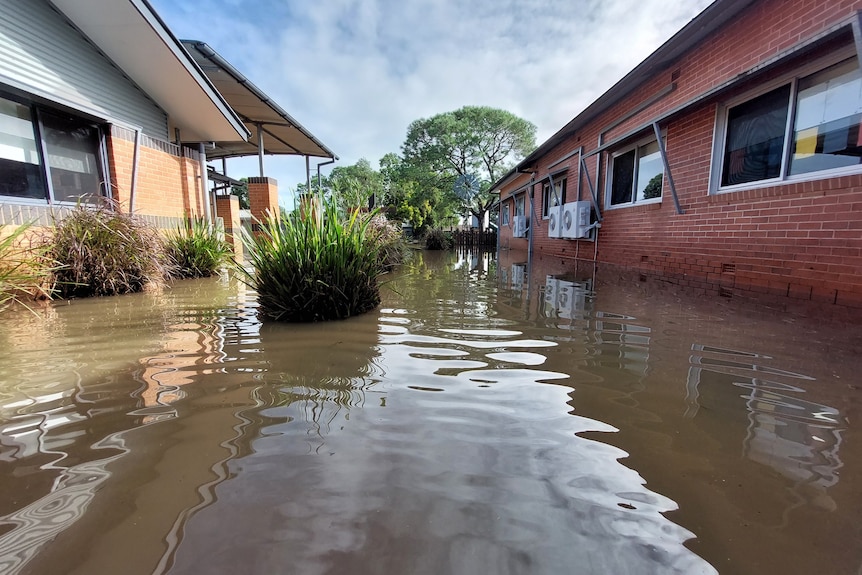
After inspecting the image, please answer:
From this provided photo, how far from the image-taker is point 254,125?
1138cm

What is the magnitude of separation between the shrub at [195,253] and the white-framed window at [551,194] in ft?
26.8

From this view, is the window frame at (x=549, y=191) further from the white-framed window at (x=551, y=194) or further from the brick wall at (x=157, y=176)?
the brick wall at (x=157, y=176)

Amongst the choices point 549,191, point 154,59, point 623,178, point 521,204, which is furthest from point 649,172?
point 521,204

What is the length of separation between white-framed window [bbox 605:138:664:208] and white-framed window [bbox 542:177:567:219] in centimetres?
266

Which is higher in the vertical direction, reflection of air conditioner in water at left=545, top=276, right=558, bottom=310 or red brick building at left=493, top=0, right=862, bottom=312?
red brick building at left=493, top=0, right=862, bottom=312

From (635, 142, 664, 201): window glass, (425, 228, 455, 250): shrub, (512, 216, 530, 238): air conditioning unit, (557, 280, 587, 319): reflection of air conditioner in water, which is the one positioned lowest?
(557, 280, 587, 319): reflection of air conditioner in water

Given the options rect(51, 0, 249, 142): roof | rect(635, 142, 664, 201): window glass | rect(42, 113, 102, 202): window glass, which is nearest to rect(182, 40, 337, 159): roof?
rect(51, 0, 249, 142): roof

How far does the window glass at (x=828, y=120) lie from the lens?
3.34 metres

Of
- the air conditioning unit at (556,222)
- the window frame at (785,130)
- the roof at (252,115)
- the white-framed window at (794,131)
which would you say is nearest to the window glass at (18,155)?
the roof at (252,115)

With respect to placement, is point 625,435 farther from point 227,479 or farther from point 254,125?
point 254,125

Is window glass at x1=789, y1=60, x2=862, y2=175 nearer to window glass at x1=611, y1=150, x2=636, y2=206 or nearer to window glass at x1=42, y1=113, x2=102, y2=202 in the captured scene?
window glass at x1=611, y1=150, x2=636, y2=206

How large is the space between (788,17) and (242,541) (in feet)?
19.9

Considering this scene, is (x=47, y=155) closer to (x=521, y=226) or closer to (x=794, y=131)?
(x=794, y=131)

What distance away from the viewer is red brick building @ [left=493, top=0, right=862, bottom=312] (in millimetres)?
3383
